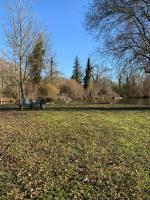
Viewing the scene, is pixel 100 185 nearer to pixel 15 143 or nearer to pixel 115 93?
pixel 15 143

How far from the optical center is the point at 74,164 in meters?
7.70

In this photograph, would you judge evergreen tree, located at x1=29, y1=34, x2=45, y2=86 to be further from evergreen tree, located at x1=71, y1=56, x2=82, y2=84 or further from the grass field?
evergreen tree, located at x1=71, y1=56, x2=82, y2=84

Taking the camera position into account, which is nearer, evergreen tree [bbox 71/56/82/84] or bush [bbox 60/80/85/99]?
bush [bbox 60/80/85/99]

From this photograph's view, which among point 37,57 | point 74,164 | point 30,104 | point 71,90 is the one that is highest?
point 37,57

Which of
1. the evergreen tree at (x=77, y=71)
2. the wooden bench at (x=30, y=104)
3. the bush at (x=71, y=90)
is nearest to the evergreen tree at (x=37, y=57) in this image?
the wooden bench at (x=30, y=104)

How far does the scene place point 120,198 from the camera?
5.96m

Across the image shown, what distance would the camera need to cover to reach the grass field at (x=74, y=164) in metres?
6.16

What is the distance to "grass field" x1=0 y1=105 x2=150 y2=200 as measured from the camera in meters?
6.16

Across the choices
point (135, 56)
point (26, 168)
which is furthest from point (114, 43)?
point (26, 168)

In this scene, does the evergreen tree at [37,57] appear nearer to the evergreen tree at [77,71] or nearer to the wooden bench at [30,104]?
the wooden bench at [30,104]

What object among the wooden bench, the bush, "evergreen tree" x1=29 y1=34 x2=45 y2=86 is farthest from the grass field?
the bush

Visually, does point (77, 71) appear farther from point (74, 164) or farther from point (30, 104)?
point (74, 164)

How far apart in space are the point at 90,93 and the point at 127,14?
50894 mm

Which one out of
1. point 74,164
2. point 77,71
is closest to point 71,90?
point 77,71
